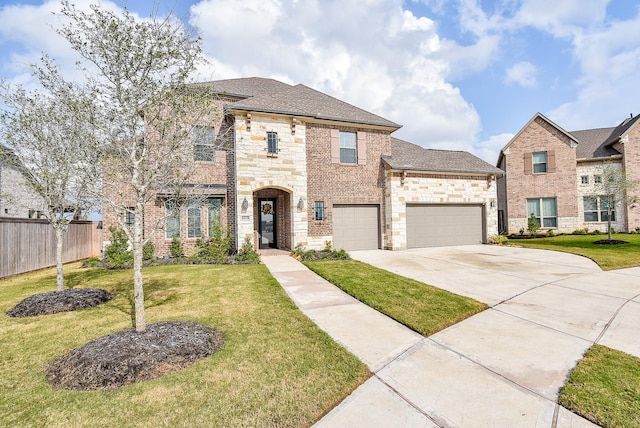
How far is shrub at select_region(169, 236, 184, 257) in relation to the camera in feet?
38.7

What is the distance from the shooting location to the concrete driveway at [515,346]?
2.72 m

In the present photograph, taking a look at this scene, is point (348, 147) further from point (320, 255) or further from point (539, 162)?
point (539, 162)

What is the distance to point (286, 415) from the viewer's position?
104 inches

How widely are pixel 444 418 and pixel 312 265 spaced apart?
7438 millimetres

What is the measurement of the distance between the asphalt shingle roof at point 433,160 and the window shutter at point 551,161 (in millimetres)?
7090

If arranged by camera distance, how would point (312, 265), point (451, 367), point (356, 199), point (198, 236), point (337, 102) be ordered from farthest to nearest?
point (337, 102) < point (356, 199) < point (198, 236) < point (312, 265) < point (451, 367)

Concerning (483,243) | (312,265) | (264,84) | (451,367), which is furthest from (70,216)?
(483,243)

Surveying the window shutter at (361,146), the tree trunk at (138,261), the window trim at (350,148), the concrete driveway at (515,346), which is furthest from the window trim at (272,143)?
the tree trunk at (138,261)

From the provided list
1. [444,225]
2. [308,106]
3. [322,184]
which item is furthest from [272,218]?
[444,225]

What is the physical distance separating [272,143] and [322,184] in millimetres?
2826

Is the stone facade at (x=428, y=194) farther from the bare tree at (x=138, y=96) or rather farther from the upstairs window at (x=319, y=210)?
the bare tree at (x=138, y=96)

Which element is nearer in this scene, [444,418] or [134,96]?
[444,418]

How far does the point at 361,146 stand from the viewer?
1398 centimetres

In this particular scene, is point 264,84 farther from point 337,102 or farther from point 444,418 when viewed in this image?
point 444,418
